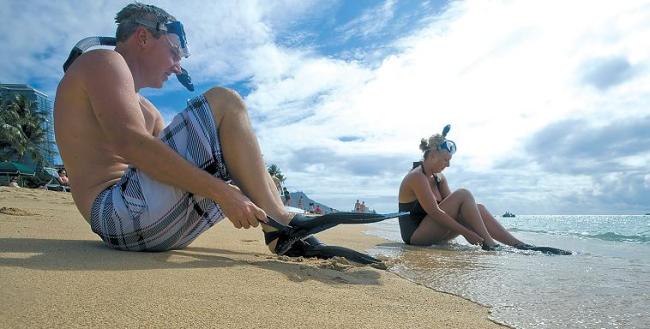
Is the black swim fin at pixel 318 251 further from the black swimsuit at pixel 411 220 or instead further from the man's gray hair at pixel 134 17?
the black swimsuit at pixel 411 220

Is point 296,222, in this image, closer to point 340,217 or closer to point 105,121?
point 340,217

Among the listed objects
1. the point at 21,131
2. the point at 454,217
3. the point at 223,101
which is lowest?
the point at 454,217

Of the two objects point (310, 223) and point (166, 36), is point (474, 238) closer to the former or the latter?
point (310, 223)

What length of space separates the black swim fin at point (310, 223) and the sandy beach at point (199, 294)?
0.45 feet

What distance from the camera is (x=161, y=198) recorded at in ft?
6.39

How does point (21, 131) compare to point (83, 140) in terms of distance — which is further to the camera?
point (21, 131)

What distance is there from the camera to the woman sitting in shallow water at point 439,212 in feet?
14.8

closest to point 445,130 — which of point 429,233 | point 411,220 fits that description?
point 411,220

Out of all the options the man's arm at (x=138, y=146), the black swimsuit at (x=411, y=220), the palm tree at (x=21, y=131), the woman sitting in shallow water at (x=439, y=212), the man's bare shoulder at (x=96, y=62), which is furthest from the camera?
the palm tree at (x=21, y=131)

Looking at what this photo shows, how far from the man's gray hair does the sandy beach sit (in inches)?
44.3

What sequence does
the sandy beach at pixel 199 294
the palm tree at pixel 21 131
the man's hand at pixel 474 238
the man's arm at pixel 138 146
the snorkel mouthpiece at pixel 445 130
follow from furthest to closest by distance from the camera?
the palm tree at pixel 21 131 → the snorkel mouthpiece at pixel 445 130 → the man's hand at pixel 474 238 → the man's arm at pixel 138 146 → the sandy beach at pixel 199 294

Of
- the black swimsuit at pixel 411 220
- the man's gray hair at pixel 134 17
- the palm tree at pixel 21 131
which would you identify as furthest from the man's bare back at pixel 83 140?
the palm tree at pixel 21 131

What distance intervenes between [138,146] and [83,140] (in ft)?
1.49

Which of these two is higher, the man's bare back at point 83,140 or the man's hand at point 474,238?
the man's bare back at point 83,140
